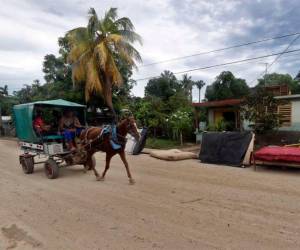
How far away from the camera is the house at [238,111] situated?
1567 cm

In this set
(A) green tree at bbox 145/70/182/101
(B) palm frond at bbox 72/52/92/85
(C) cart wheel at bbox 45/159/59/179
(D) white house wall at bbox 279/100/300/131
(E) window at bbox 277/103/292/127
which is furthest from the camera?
(A) green tree at bbox 145/70/182/101

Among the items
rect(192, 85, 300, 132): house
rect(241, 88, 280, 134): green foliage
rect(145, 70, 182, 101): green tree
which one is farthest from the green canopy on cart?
rect(145, 70, 182, 101): green tree

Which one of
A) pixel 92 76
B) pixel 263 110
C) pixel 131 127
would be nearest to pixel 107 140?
pixel 131 127

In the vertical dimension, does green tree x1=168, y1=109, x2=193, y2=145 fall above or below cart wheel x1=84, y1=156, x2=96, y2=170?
above

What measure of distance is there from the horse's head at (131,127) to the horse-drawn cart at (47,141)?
6.50ft

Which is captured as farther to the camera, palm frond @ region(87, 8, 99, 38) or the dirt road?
palm frond @ region(87, 8, 99, 38)

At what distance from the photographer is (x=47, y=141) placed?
953 cm

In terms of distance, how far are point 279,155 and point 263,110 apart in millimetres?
5321

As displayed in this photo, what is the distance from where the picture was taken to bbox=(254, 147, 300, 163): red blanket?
9180 millimetres

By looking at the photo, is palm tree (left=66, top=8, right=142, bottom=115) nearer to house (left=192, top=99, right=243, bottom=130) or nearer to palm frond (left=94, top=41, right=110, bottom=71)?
palm frond (left=94, top=41, right=110, bottom=71)

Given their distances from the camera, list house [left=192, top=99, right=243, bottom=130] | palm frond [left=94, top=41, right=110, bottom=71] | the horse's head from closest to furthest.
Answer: the horse's head, palm frond [left=94, top=41, right=110, bottom=71], house [left=192, top=99, right=243, bottom=130]

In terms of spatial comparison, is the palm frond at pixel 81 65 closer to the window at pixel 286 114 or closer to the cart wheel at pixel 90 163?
the cart wheel at pixel 90 163

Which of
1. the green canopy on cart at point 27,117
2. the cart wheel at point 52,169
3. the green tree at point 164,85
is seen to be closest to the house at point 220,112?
the green canopy on cart at point 27,117

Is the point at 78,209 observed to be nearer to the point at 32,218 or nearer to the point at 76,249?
the point at 32,218
